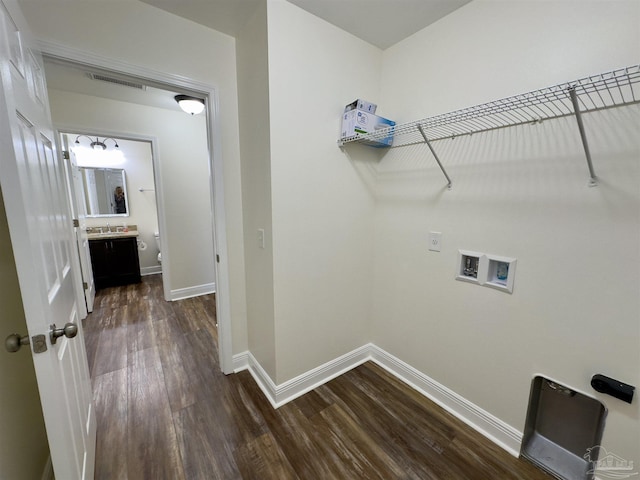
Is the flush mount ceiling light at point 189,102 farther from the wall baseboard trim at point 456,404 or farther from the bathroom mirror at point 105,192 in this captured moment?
the wall baseboard trim at point 456,404

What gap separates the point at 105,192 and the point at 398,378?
198 inches

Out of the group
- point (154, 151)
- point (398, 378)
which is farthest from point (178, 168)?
point (398, 378)

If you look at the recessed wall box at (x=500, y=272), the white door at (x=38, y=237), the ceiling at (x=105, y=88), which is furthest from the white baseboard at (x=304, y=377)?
the ceiling at (x=105, y=88)

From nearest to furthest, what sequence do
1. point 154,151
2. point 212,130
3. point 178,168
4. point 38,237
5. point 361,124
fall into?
point 38,237, point 361,124, point 212,130, point 154,151, point 178,168

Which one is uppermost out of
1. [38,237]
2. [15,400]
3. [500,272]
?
[38,237]

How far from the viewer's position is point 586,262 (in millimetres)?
1146

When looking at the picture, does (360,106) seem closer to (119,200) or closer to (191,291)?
(191,291)

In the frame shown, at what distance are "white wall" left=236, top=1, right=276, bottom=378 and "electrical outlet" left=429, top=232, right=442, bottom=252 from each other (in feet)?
3.42

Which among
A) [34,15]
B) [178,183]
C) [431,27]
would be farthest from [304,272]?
[178,183]

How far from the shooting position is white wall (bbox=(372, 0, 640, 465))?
3.50 feet

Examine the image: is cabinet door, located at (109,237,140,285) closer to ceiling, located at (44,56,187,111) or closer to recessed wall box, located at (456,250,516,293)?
ceiling, located at (44,56,187,111)

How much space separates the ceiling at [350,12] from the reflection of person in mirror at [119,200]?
3738 millimetres

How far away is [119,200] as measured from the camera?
434 centimetres

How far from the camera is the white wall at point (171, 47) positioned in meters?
1.31
